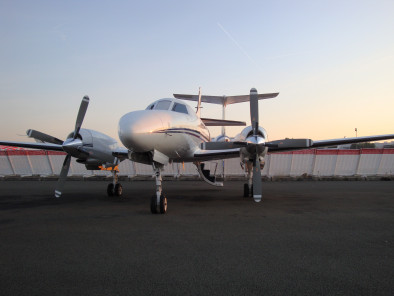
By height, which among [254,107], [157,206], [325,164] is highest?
[254,107]

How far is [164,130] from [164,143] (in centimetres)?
42

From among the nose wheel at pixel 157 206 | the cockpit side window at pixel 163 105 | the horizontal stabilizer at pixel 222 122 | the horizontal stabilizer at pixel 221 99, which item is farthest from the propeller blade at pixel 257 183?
the horizontal stabilizer at pixel 221 99

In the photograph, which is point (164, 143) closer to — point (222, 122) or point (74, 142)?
point (74, 142)

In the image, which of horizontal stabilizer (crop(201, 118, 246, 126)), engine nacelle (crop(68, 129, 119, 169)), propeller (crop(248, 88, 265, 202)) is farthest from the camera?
horizontal stabilizer (crop(201, 118, 246, 126))

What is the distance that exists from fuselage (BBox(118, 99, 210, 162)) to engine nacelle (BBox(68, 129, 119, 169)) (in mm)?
3622

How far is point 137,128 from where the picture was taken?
311 inches

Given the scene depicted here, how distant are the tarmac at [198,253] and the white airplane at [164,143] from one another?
6.09 feet

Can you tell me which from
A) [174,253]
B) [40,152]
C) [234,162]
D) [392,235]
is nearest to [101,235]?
[174,253]

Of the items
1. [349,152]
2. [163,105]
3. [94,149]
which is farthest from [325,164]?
[94,149]

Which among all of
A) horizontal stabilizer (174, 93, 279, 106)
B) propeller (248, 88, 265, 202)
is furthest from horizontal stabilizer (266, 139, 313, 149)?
horizontal stabilizer (174, 93, 279, 106)

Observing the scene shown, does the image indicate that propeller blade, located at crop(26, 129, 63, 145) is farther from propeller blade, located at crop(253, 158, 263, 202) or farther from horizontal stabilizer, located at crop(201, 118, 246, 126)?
propeller blade, located at crop(253, 158, 263, 202)

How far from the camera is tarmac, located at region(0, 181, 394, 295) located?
3510 millimetres

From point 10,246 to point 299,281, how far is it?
15.5 feet

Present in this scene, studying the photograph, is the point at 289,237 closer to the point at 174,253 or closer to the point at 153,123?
the point at 174,253
